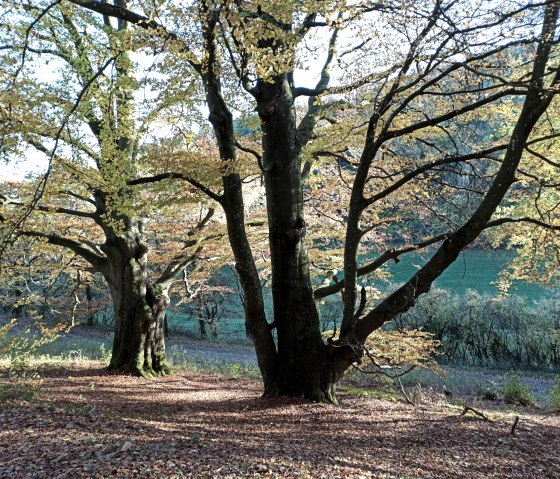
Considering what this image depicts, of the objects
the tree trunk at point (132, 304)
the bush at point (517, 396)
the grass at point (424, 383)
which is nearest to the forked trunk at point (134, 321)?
the tree trunk at point (132, 304)

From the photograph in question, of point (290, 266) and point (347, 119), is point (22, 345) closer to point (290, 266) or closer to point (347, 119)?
point (290, 266)

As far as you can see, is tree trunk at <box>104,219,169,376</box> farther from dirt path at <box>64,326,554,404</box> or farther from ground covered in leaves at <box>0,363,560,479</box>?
dirt path at <box>64,326,554,404</box>

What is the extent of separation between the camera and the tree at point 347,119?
4184 millimetres

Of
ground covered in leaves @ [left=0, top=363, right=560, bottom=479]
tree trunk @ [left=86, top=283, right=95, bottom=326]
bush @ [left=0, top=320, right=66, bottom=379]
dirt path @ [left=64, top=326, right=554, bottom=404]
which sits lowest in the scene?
dirt path @ [left=64, top=326, right=554, bottom=404]

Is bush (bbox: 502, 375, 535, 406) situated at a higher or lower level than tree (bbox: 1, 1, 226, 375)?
lower

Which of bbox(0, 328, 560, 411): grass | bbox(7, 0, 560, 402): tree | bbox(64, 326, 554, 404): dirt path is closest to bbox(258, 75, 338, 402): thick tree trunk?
bbox(7, 0, 560, 402): tree

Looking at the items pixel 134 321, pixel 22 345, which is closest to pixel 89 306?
pixel 22 345

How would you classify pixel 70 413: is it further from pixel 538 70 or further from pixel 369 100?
pixel 538 70

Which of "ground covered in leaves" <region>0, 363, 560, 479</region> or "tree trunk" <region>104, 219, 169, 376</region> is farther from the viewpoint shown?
"tree trunk" <region>104, 219, 169, 376</region>

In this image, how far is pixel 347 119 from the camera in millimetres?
6902

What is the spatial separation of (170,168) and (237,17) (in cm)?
352

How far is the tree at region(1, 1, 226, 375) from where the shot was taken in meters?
6.34

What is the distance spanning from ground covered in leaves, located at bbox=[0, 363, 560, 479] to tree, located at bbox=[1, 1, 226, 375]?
6.59 ft

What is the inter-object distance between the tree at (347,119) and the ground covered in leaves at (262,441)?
98cm
